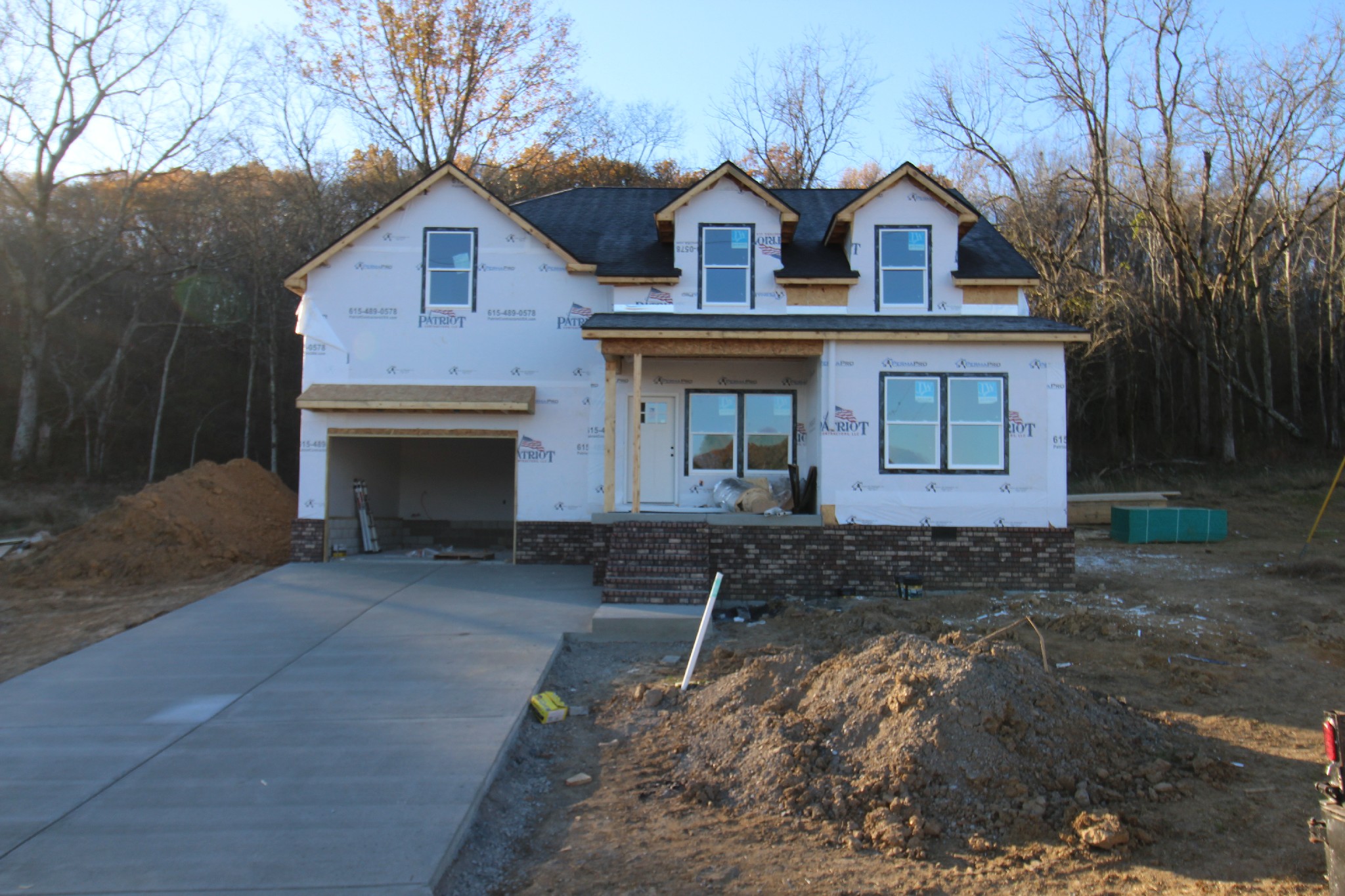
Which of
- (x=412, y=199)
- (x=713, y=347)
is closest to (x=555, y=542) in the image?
(x=713, y=347)

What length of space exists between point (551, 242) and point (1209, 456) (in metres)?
24.3

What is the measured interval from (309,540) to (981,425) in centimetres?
1165

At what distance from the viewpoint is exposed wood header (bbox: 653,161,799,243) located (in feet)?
49.9

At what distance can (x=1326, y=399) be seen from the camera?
30.9m

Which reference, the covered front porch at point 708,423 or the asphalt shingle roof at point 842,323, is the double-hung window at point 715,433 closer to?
the covered front porch at point 708,423

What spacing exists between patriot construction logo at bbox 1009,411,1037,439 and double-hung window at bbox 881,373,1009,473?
12 cm

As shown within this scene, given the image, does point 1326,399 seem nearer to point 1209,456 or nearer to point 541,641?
point 1209,456

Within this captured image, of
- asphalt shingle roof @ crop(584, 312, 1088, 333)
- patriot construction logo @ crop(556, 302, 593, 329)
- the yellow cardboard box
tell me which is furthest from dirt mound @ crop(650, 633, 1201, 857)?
patriot construction logo @ crop(556, 302, 593, 329)

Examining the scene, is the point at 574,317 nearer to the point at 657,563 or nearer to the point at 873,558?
the point at 657,563

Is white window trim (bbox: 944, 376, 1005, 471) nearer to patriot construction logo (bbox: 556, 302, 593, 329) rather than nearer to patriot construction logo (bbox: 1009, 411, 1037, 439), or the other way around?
patriot construction logo (bbox: 1009, 411, 1037, 439)

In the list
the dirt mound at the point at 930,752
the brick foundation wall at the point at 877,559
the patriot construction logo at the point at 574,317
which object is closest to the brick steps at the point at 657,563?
the brick foundation wall at the point at 877,559

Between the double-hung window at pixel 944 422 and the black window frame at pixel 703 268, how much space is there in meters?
2.88

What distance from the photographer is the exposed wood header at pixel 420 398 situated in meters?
14.7

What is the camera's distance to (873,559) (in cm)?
1366
